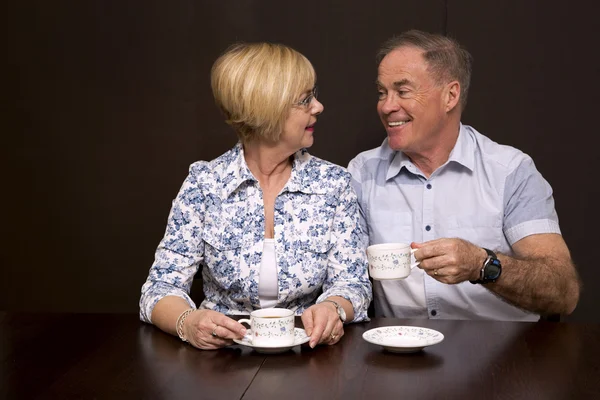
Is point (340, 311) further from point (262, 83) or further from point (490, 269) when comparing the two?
point (262, 83)

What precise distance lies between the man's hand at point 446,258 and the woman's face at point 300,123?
54 cm

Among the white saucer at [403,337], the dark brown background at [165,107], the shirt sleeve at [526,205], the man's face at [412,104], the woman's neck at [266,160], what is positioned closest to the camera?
the white saucer at [403,337]

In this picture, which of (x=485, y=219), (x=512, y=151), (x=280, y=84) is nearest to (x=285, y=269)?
(x=280, y=84)

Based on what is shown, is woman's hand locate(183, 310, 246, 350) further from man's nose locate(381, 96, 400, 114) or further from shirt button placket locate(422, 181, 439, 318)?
man's nose locate(381, 96, 400, 114)

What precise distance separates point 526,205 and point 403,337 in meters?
0.88

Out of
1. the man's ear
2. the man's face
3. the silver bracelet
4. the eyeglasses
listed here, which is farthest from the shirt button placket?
the silver bracelet

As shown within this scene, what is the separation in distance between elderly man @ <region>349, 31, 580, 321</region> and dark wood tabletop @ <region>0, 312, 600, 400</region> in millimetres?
571

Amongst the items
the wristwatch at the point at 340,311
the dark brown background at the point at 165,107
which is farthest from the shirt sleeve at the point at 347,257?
the dark brown background at the point at 165,107

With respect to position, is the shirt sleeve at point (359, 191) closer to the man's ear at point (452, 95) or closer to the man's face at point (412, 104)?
the man's face at point (412, 104)

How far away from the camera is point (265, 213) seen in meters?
2.35

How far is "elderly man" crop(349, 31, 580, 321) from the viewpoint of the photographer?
2.56 metres

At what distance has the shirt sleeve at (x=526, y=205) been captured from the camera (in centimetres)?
250

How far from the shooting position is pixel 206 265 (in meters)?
2.38

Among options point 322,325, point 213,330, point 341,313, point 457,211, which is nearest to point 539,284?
point 457,211
